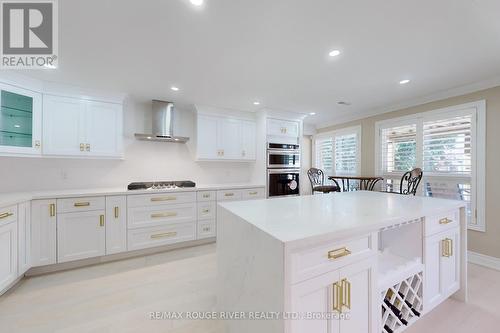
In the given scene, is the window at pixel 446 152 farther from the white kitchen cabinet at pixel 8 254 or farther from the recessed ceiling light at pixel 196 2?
the white kitchen cabinet at pixel 8 254

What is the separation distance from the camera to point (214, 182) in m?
3.96

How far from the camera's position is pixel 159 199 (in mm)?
2922

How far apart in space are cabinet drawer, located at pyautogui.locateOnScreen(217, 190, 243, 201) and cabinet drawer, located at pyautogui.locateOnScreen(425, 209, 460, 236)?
8.34ft

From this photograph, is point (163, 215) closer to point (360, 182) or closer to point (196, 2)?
point (196, 2)

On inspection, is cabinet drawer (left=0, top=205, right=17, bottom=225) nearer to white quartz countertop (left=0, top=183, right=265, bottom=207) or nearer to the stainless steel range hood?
white quartz countertop (left=0, top=183, right=265, bottom=207)

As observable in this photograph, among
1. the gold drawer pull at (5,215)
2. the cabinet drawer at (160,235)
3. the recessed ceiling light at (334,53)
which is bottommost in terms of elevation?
the cabinet drawer at (160,235)

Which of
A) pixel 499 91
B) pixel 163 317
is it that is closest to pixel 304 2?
pixel 163 317

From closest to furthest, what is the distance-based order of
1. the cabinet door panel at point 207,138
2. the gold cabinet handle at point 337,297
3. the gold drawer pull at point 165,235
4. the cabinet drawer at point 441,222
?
the gold cabinet handle at point 337,297
the cabinet drawer at point 441,222
the gold drawer pull at point 165,235
the cabinet door panel at point 207,138

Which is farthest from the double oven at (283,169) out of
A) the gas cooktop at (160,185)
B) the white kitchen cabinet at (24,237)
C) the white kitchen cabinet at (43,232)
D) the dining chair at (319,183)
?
the white kitchen cabinet at (24,237)

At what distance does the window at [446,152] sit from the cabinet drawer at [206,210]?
3.22 m

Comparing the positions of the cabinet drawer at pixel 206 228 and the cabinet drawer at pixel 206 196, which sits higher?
the cabinet drawer at pixel 206 196

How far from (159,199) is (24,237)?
4.52 feet

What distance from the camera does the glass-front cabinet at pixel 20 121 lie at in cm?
220

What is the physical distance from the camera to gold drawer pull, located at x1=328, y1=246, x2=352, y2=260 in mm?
984
